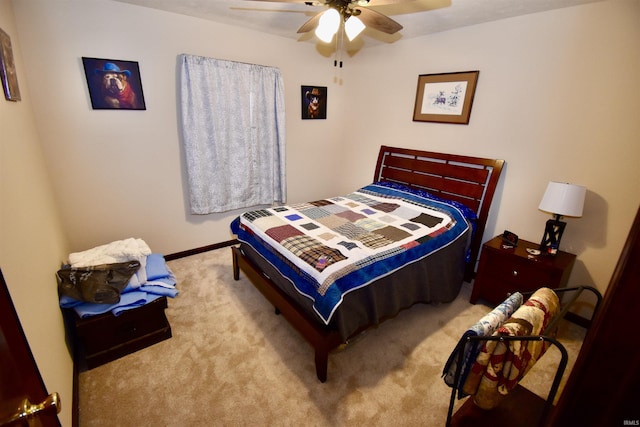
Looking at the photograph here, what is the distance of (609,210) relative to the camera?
2221 mm

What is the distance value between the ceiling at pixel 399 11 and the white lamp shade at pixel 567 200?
139cm

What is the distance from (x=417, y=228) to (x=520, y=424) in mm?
1446

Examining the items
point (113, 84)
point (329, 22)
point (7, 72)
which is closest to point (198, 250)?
point (113, 84)

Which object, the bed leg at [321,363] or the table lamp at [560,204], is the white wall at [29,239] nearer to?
the bed leg at [321,363]

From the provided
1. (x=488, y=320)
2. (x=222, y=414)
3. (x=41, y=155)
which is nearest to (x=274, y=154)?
(x=41, y=155)

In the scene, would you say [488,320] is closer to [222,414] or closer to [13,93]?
[222,414]

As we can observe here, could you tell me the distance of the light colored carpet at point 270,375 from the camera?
1.64 metres

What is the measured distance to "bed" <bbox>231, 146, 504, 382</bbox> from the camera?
1.81 metres

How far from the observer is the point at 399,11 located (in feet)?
7.95

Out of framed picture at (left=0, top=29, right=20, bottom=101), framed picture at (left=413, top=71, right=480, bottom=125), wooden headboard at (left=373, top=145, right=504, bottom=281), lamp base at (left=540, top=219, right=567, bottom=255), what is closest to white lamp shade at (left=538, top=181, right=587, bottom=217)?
lamp base at (left=540, top=219, right=567, bottom=255)

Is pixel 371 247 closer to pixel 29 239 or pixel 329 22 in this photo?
pixel 329 22

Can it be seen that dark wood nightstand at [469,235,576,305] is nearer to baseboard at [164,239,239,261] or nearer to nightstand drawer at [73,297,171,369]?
baseboard at [164,239,239,261]

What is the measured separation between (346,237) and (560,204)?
1.63 meters

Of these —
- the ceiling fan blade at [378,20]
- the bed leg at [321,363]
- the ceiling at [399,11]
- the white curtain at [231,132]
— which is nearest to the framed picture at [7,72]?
the ceiling at [399,11]
